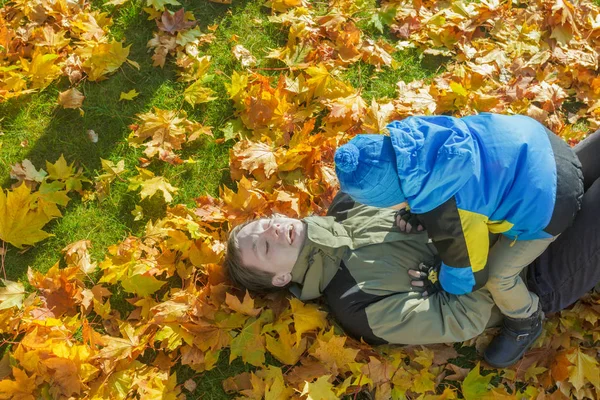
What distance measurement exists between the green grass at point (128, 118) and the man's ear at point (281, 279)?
3.30 feet

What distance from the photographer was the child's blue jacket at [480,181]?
257cm

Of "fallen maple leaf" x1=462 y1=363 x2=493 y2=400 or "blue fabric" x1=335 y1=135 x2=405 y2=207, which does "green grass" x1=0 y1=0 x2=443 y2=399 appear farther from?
"fallen maple leaf" x1=462 y1=363 x2=493 y2=400

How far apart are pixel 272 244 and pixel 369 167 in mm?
974

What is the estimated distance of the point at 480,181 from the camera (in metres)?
2.71

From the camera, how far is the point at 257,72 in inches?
180

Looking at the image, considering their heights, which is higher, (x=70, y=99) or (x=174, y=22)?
(x=174, y=22)

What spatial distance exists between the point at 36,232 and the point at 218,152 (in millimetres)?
1345

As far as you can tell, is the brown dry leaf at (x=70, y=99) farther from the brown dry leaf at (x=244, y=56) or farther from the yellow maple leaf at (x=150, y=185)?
the brown dry leaf at (x=244, y=56)

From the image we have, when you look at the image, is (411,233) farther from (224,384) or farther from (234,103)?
(234,103)

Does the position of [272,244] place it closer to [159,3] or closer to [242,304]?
[242,304]

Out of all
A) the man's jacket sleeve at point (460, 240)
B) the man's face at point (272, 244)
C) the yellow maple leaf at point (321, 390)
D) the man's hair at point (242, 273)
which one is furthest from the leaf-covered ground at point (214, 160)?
the man's jacket sleeve at point (460, 240)

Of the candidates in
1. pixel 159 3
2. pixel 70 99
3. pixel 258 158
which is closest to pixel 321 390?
pixel 258 158

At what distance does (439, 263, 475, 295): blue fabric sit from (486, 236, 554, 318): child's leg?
0.21m

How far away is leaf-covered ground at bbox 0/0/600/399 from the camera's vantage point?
3.31 metres
